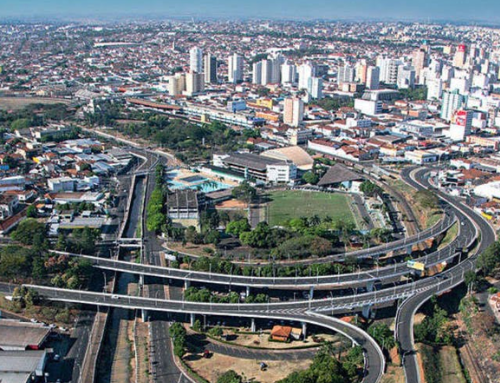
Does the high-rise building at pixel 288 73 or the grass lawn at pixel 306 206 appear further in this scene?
the high-rise building at pixel 288 73

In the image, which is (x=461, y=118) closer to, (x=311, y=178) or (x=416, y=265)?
(x=311, y=178)

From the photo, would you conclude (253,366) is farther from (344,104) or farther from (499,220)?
(344,104)

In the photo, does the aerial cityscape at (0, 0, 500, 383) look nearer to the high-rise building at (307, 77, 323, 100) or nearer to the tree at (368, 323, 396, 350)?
the tree at (368, 323, 396, 350)

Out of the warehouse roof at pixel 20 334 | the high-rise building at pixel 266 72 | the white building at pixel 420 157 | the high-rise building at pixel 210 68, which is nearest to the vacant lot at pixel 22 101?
the high-rise building at pixel 210 68

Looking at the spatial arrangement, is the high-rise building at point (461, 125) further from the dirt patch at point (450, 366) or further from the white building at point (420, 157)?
the dirt patch at point (450, 366)

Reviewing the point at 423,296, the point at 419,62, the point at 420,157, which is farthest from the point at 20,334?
the point at 419,62

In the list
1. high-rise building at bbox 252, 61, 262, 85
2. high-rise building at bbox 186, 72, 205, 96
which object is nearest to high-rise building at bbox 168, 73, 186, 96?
high-rise building at bbox 186, 72, 205, 96
